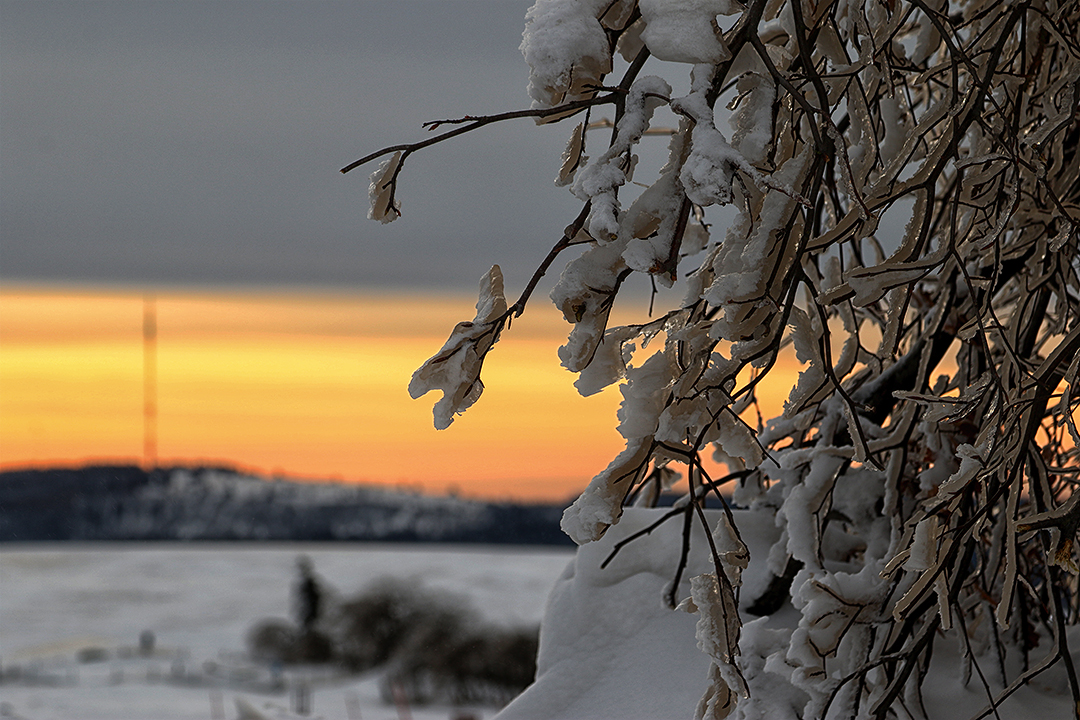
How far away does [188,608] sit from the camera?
2448 centimetres

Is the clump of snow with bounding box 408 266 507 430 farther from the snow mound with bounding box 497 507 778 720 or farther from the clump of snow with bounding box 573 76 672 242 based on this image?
the snow mound with bounding box 497 507 778 720

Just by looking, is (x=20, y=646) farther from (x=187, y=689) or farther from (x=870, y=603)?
(x=870, y=603)

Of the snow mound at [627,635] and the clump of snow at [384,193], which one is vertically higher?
the clump of snow at [384,193]

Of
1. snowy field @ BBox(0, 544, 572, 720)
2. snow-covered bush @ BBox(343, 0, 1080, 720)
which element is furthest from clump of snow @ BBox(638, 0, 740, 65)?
snowy field @ BBox(0, 544, 572, 720)

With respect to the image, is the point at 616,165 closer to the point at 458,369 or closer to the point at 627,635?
the point at 458,369

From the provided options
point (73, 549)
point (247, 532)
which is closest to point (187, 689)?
point (247, 532)

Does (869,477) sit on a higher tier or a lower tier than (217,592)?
higher

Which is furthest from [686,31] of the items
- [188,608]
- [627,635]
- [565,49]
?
[188,608]

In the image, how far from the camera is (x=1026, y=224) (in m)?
1.76

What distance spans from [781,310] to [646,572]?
1.35 m

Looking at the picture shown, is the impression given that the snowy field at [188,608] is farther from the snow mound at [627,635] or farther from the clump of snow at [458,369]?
the clump of snow at [458,369]

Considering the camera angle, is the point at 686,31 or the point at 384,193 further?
the point at 384,193

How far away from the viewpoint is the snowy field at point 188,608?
19.5m

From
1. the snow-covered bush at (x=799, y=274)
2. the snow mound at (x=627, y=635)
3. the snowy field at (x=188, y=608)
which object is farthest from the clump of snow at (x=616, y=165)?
the snowy field at (x=188, y=608)
